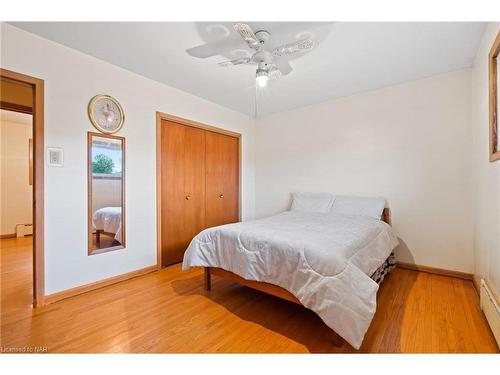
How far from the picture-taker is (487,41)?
74.8 inches

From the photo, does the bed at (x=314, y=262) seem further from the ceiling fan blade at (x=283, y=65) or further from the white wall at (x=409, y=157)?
the ceiling fan blade at (x=283, y=65)

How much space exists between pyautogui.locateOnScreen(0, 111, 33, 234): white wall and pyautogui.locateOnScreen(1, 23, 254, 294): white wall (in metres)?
3.46

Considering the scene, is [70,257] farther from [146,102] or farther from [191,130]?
[191,130]

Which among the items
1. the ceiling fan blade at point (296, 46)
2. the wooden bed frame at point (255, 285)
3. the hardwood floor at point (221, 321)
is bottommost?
the hardwood floor at point (221, 321)

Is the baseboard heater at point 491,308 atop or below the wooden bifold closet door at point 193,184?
below

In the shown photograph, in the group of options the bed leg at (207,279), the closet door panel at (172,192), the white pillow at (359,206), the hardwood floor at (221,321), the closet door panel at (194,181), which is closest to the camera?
the hardwood floor at (221,321)

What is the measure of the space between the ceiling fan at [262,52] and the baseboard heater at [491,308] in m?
2.15

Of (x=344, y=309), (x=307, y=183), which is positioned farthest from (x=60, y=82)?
(x=307, y=183)

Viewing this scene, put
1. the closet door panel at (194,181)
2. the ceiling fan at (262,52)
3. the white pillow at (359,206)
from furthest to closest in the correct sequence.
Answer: the closet door panel at (194,181) → the white pillow at (359,206) → the ceiling fan at (262,52)

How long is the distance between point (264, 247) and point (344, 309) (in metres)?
0.68

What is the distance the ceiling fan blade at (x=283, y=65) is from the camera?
7.72ft

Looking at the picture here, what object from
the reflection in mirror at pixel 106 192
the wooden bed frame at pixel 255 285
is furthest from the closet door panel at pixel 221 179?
the wooden bed frame at pixel 255 285

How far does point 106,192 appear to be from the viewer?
246cm

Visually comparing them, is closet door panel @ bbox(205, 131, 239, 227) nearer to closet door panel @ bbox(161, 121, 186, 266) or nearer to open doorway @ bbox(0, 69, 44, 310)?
closet door panel @ bbox(161, 121, 186, 266)
